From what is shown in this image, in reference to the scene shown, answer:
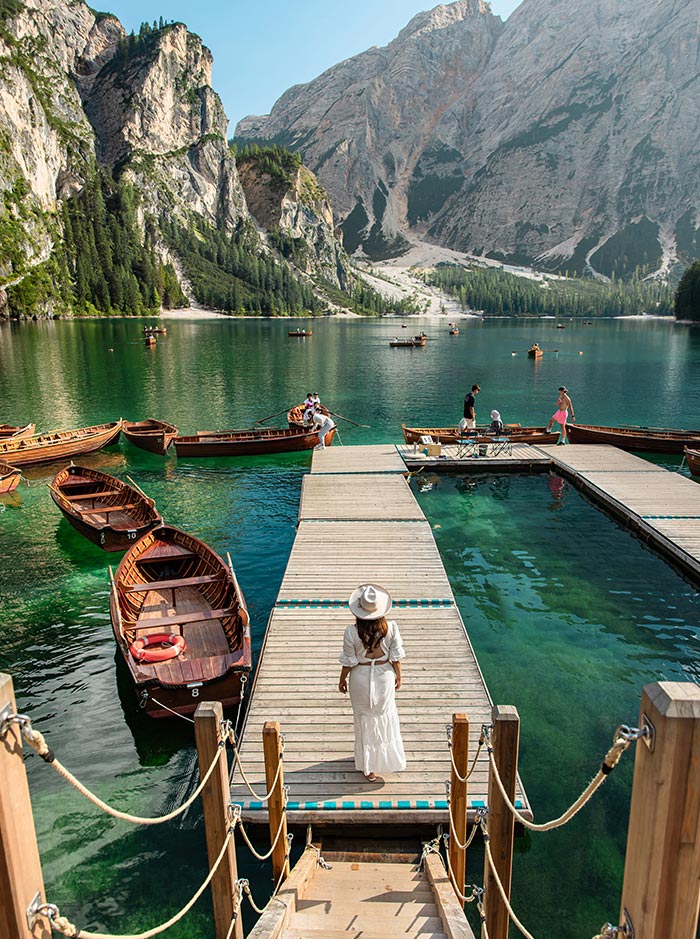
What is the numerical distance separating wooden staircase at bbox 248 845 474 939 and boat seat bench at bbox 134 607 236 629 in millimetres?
5778

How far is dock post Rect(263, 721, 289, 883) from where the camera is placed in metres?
6.37

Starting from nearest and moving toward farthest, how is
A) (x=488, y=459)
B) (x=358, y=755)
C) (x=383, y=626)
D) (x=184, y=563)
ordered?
(x=383, y=626) < (x=358, y=755) < (x=184, y=563) < (x=488, y=459)

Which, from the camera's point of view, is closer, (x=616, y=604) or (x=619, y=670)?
(x=619, y=670)

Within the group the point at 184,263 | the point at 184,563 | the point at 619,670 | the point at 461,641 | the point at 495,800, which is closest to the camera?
the point at 495,800

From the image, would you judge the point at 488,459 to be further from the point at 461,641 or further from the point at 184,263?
the point at 184,263

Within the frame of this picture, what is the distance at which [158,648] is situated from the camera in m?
10.9

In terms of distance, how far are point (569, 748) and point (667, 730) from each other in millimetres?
8334

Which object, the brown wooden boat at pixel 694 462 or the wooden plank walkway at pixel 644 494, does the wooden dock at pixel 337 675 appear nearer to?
the wooden plank walkway at pixel 644 494

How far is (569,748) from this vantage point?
9.88 metres

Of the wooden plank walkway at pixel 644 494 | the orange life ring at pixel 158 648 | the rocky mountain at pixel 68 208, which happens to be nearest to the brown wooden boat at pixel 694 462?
the wooden plank walkway at pixel 644 494

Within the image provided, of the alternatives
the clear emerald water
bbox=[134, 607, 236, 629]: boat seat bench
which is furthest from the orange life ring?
the clear emerald water

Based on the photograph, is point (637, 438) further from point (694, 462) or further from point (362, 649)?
point (362, 649)

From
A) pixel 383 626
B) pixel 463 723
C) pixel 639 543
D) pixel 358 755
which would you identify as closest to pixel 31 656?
pixel 358 755

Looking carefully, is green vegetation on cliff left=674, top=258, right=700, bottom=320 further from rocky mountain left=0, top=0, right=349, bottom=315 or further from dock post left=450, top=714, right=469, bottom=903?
dock post left=450, top=714, right=469, bottom=903
